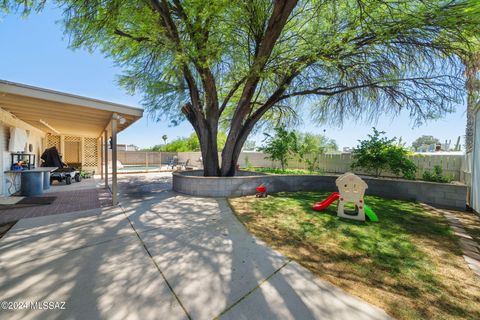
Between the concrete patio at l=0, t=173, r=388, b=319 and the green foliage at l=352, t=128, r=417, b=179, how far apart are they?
686cm

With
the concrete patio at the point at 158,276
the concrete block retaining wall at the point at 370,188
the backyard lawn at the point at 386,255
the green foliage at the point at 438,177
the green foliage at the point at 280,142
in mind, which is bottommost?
the backyard lawn at the point at 386,255

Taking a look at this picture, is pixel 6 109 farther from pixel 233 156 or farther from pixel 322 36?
pixel 322 36

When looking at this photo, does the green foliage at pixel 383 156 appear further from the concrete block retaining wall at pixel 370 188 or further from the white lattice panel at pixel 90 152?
the white lattice panel at pixel 90 152

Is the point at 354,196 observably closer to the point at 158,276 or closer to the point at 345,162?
the point at 158,276

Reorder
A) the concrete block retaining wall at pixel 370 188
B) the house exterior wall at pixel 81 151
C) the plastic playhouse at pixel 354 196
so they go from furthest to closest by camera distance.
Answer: the house exterior wall at pixel 81 151, the concrete block retaining wall at pixel 370 188, the plastic playhouse at pixel 354 196

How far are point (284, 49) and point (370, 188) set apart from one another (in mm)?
5801

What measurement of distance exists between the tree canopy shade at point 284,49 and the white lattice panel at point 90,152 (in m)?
6.47

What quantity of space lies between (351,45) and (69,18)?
310 inches

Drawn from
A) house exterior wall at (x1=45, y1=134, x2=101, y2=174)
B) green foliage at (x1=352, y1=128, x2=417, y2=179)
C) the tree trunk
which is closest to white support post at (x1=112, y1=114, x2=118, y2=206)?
the tree trunk

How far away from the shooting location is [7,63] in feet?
19.5

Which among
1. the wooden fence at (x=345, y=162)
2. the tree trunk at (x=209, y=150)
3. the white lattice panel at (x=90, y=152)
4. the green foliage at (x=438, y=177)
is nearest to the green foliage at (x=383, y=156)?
the green foliage at (x=438, y=177)

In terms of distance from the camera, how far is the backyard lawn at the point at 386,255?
1884 mm

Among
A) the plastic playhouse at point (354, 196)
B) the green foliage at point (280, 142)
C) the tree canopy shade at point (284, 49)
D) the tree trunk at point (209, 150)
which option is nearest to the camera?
the plastic playhouse at point (354, 196)

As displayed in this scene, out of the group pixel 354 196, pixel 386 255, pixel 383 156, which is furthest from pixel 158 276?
pixel 383 156
